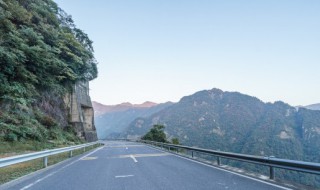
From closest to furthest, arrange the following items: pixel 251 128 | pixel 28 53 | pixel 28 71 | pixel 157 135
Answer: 1. pixel 28 53
2. pixel 28 71
3. pixel 157 135
4. pixel 251 128

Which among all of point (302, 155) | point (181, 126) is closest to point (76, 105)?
point (302, 155)

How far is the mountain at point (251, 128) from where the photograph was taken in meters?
125

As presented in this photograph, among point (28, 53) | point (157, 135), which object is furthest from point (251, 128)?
point (28, 53)

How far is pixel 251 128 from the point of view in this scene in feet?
527

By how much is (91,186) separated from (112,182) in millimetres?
641

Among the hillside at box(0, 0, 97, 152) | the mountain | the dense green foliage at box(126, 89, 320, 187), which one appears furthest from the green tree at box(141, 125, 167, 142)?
the mountain

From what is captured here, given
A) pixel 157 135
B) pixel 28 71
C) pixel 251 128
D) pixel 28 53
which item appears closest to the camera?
pixel 28 53

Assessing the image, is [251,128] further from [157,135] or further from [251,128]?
[157,135]

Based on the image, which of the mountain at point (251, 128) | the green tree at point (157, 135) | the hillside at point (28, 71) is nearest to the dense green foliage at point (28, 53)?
the hillside at point (28, 71)

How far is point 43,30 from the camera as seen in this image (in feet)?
71.2

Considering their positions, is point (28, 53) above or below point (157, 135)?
above

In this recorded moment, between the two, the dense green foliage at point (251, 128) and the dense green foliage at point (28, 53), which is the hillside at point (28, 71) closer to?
the dense green foliage at point (28, 53)

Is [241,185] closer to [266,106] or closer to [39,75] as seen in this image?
[39,75]

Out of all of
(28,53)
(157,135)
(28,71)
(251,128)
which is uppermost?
(28,53)
